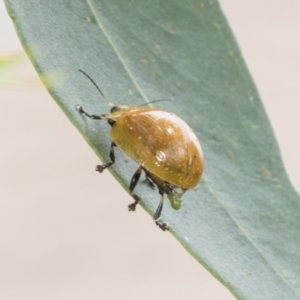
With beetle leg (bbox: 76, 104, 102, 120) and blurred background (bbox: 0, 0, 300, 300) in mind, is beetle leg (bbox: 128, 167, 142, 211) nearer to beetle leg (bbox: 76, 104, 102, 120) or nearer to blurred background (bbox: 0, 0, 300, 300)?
beetle leg (bbox: 76, 104, 102, 120)

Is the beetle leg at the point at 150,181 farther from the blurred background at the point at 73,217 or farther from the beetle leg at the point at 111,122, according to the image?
the blurred background at the point at 73,217

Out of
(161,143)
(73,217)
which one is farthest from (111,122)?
(73,217)

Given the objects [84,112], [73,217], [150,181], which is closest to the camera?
[84,112]

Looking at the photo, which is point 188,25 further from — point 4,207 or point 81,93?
point 4,207

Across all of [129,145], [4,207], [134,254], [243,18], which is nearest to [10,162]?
[4,207]

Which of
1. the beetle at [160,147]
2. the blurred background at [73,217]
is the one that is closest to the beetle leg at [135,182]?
the beetle at [160,147]

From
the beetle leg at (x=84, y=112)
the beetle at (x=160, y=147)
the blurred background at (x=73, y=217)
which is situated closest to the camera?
the beetle leg at (x=84, y=112)

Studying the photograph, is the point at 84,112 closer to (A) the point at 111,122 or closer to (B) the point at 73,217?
(A) the point at 111,122

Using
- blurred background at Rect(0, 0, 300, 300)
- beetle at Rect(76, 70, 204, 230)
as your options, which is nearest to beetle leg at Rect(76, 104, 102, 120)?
beetle at Rect(76, 70, 204, 230)

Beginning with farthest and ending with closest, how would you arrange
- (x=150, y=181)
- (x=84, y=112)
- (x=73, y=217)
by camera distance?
(x=73, y=217)
(x=150, y=181)
(x=84, y=112)
